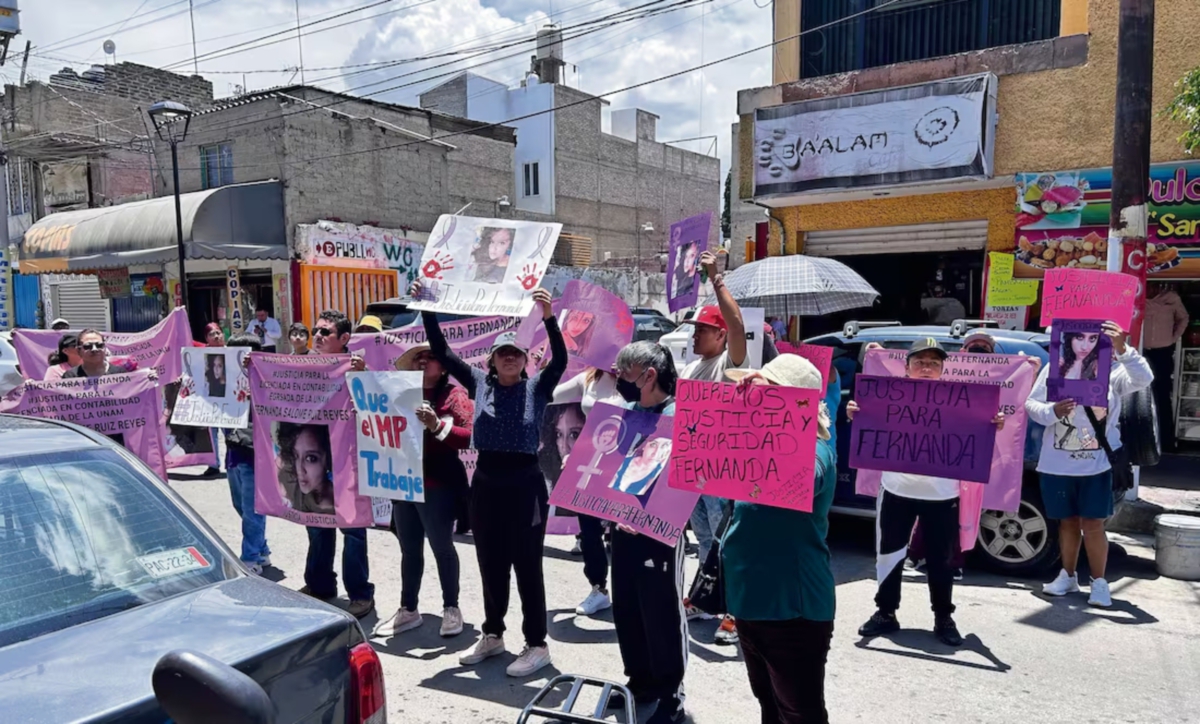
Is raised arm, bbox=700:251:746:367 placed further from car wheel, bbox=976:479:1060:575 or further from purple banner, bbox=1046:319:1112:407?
car wheel, bbox=976:479:1060:575

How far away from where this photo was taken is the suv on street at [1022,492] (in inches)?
239

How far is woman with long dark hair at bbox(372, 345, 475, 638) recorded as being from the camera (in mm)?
4961

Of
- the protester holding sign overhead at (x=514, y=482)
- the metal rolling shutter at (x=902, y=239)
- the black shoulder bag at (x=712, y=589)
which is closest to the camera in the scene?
the black shoulder bag at (x=712, y=589)

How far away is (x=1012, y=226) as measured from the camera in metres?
10.7

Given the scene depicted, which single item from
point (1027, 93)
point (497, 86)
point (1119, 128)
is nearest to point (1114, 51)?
point (1027, 93)

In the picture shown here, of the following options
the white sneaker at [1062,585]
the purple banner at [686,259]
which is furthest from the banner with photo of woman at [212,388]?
the white sneaker at [1062,585]

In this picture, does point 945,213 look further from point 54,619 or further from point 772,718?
point 54,619

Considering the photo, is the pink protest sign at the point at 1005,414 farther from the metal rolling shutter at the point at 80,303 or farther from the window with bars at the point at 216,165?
the metal rolling shutter at the point at 80,303

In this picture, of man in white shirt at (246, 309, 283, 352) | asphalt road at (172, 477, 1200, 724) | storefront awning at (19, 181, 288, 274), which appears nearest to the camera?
asphalt road at (172, 477, 1200, 724)

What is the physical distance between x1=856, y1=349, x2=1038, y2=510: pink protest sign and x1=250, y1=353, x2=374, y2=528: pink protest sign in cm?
348

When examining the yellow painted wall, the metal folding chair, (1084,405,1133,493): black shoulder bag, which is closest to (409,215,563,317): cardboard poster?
the metal folding chair

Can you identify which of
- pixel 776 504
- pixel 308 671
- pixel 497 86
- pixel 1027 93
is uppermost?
pixel 497 86

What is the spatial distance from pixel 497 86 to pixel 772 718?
3306 centimetres

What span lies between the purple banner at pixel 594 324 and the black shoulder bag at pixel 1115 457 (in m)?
3.05
